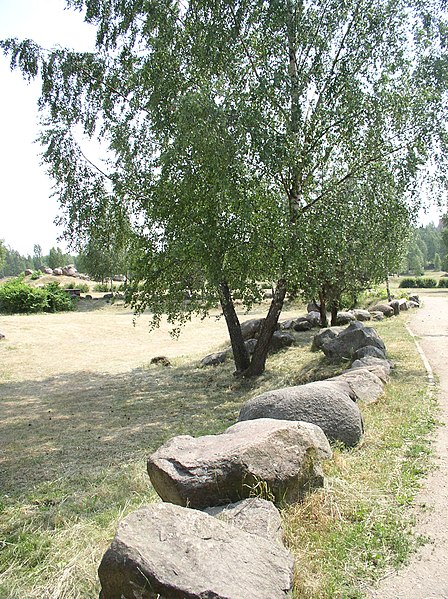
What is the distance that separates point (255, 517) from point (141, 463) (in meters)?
3.86

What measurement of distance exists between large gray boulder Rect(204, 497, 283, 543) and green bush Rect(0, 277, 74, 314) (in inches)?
1428

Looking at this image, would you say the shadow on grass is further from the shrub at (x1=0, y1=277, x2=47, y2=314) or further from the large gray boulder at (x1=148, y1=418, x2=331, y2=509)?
the shrub at (x1=0, y1=277, x2=47, y2=314)

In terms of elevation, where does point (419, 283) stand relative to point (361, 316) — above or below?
below

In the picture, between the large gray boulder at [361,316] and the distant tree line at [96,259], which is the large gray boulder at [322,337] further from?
the large gray boulder at [361,316]

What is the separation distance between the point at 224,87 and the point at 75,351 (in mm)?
15331

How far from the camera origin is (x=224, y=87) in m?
10.7

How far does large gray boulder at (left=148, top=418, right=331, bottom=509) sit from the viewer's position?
412cm

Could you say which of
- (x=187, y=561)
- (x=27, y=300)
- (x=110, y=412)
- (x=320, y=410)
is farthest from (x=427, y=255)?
(x=187, y=561)

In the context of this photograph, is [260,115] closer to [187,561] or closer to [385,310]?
[187,561]

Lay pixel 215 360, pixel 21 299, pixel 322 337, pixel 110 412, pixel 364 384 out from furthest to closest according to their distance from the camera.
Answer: pixel 21 299 → pixel 215 360 → pixel 322 337 → pixel 110 412 → pixel 364 384

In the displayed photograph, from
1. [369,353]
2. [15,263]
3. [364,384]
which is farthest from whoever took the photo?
[15,263]

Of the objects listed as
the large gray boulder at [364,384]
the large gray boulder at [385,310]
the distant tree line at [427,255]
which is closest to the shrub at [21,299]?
the large gray boulder at [385,310]

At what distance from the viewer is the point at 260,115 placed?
33.8ft

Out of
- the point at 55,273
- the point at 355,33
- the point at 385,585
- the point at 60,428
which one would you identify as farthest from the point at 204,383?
the point at 55,273
